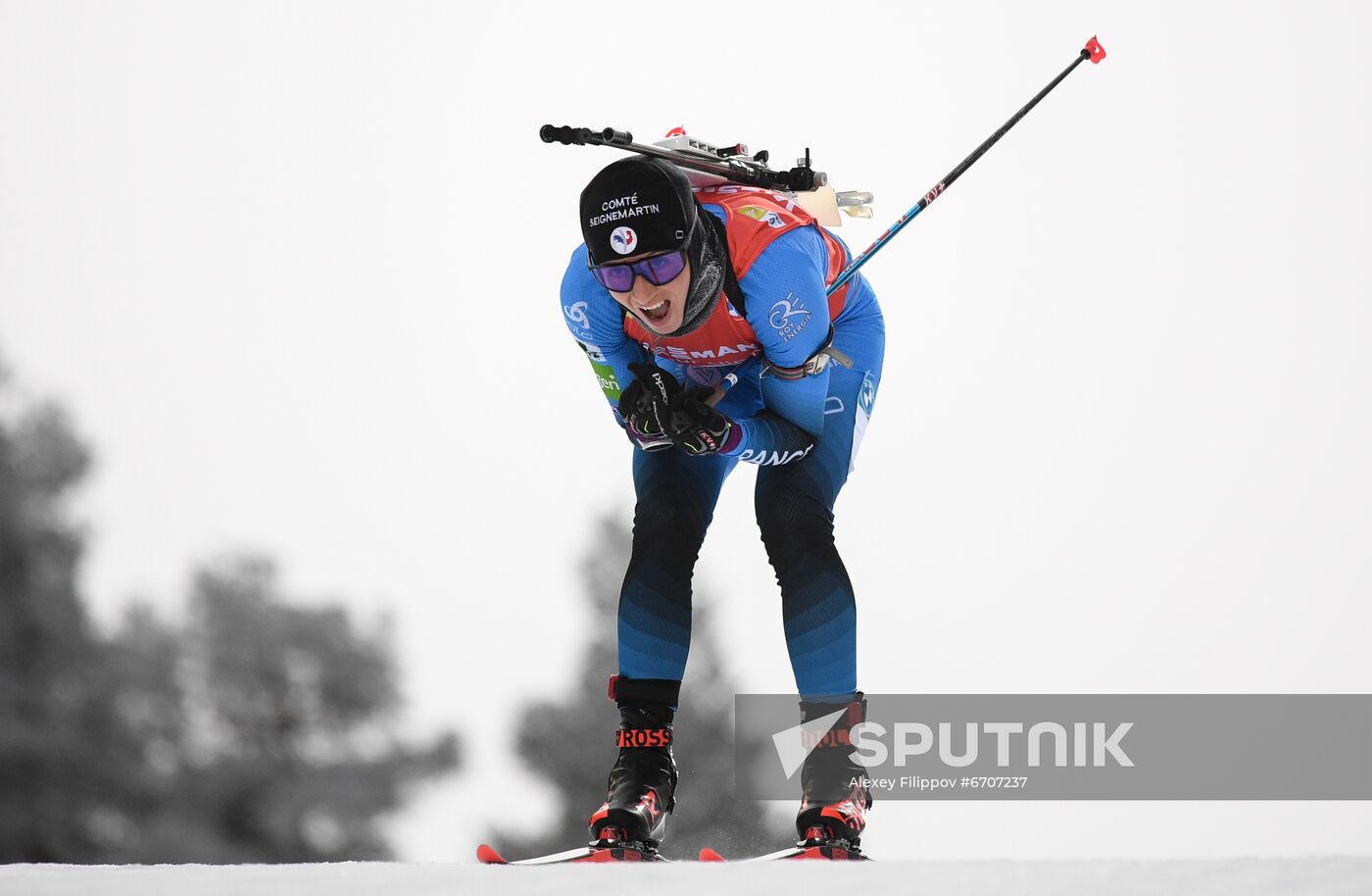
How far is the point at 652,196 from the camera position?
4.07m

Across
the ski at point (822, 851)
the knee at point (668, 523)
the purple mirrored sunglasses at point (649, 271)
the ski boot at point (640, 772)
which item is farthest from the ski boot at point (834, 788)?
the purple mirrored sunglasses at point (649, 271)

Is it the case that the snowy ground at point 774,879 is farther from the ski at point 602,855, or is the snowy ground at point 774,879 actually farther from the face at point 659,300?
the face at point 659,300

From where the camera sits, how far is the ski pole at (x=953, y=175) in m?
4.71

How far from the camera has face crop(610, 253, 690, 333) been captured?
409 centimetres

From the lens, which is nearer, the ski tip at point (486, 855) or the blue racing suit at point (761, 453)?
the ski tip at point (486, 855)

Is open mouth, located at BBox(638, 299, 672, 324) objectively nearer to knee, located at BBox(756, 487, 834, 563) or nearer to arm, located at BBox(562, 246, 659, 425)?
arm, located at BBox(562, 246, 659, 425)

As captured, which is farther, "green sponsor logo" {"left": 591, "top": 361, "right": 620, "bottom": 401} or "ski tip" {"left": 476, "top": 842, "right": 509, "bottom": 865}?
"green sponsor logo" {"left": 591, "top": 361, "right": 620, "bottom": 401}

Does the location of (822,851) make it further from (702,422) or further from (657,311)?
(657,311)

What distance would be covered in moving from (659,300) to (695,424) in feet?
1.16

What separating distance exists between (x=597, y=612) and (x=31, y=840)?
23.8 feet

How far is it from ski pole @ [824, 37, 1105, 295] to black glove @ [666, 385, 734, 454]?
0.67 meters

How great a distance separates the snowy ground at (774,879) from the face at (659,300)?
172 cm
